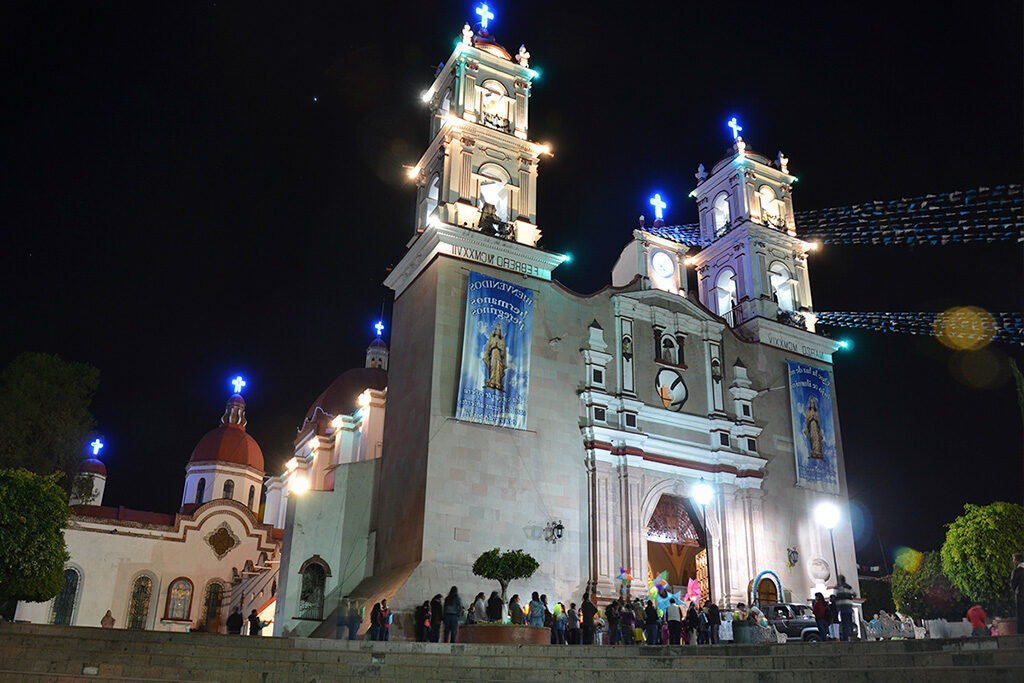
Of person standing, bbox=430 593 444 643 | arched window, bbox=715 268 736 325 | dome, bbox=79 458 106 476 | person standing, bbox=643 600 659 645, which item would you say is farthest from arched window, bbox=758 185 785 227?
dome, bbox=79 458 106 476

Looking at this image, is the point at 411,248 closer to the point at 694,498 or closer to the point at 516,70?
the point at 516,70

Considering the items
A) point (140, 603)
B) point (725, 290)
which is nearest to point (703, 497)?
point (725, 290)

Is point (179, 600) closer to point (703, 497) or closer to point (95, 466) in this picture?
point (95, 466)

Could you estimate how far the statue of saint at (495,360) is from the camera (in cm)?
2444

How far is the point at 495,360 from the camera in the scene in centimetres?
2469

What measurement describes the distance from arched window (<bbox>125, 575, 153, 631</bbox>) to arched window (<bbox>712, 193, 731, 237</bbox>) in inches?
1162

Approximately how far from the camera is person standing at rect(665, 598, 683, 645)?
19.6 meters

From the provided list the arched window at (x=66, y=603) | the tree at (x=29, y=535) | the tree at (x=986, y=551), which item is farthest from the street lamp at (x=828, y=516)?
the arched window at (x=66, y=603)

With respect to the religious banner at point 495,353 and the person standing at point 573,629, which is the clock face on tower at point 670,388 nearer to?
the religious banner at point 495,353

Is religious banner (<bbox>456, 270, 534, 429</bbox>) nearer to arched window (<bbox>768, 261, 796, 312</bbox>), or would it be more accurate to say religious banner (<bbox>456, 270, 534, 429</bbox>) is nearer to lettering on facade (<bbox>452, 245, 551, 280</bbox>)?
lettering on facade (<bbox>452, 245, 551, 280</bbox>)

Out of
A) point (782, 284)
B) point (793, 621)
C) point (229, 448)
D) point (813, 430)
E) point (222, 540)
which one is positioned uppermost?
point (782, 284)

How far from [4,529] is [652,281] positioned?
71.0 feet

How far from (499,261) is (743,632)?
1317 centimetres

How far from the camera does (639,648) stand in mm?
13680
